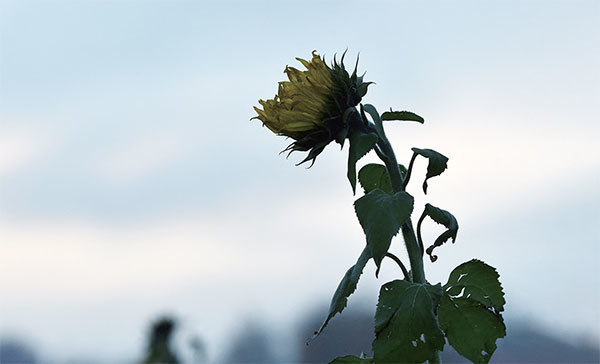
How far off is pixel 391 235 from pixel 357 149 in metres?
0.12

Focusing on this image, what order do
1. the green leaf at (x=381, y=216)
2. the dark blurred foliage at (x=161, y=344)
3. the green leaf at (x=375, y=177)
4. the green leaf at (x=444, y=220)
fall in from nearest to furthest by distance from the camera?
the green leaf at (x=381, y=216) < the green leaf at (x=444, y=220) < the green leaf at (x=375, y=177) < the dark blurred foliage at (x=161, y=344)

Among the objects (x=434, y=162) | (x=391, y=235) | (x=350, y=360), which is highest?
(x=434, y=162)

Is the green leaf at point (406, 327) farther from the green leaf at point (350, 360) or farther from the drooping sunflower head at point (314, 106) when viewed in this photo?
the drooping sunflower head at point (314, 106)

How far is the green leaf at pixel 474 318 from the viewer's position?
32.8 inches

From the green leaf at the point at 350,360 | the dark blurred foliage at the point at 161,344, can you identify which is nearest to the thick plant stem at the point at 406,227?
the green leaf at the point at 350,360

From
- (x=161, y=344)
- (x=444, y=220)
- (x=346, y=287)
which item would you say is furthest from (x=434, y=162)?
(x=161, y=344)

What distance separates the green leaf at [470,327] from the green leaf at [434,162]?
15 centimetres

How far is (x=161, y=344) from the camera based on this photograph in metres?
4.17

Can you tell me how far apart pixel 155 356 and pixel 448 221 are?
345cm

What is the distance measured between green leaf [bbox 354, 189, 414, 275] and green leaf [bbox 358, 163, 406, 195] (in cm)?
17

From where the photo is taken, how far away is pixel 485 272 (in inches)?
35.5

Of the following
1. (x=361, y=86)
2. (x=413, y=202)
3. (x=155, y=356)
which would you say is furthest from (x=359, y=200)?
(x=155, y=356)

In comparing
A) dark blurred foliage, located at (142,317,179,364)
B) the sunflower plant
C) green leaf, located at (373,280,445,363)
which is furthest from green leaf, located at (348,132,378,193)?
dark blurred foliage, located at (142,317,179,364)

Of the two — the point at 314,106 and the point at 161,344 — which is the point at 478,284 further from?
the point at 161,344
